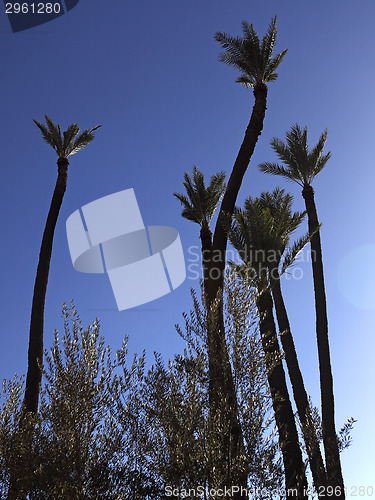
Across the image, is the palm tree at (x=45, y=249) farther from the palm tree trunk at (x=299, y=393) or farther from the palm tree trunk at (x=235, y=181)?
the palm tree trunk at (x=299, y=393)

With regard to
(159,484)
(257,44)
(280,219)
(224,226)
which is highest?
(257,44)

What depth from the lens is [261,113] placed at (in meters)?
14.9

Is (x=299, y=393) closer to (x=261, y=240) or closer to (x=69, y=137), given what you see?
(x=261, y=240)

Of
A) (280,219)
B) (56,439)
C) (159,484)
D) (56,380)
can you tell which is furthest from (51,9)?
(159,484)

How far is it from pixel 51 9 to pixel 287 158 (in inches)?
390

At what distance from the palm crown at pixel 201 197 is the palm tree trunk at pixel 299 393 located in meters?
3.47

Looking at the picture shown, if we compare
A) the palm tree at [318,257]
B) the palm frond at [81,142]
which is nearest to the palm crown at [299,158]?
the palm tree at [318,257]

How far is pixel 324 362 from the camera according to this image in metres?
15.1

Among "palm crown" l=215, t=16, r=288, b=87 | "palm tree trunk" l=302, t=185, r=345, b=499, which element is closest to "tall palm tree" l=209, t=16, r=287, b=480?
"palm crown" l=215, t=16, r=288, b=87

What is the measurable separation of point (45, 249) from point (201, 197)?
20.4 feet

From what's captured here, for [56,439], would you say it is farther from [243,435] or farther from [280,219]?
[280,219]

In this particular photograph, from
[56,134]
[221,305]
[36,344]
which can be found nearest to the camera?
[221,305]

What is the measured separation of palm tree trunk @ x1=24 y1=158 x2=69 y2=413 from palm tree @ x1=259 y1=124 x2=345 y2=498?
6865 mm

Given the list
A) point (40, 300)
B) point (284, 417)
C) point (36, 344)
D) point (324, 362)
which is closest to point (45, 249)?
point (40, 300)
